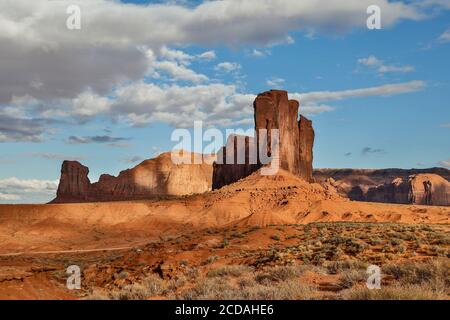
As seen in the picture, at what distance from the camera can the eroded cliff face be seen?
131250mm

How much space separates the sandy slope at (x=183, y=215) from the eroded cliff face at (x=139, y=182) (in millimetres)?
60453

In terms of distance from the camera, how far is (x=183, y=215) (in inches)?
2670

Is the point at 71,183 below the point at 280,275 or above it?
above

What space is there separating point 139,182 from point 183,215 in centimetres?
8491

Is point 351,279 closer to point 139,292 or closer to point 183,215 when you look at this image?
point 139,292

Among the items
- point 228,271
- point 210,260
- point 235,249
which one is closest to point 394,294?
point 228,271

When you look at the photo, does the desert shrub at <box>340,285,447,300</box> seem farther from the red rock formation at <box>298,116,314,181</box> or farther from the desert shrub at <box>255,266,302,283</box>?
the red rock formation at <box>298,116,314,181</box>

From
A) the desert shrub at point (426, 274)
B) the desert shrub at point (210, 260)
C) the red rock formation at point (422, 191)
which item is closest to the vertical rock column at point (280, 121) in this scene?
the desert shrub at point (210, 260)

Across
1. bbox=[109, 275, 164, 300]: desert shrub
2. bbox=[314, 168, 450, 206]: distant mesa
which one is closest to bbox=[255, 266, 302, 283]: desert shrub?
bbox=[109, 275, 164, 300]: desert shrub

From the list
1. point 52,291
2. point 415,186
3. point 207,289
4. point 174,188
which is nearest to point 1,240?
point 52,291

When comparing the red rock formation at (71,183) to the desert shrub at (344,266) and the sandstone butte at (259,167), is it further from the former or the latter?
the desert shrub at (344,266)
